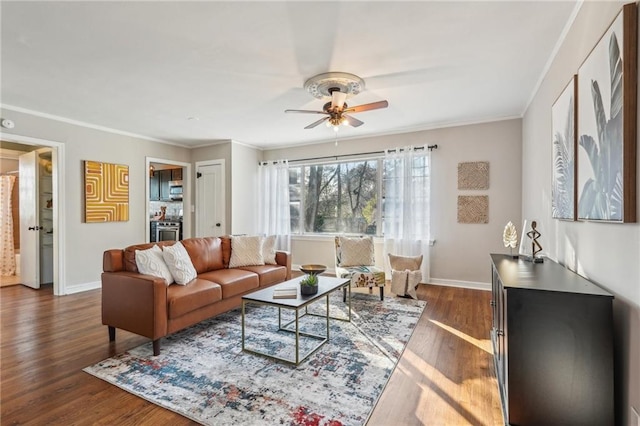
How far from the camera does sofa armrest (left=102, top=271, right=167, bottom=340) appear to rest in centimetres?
258

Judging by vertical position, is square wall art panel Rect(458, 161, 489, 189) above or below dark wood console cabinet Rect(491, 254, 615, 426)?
above

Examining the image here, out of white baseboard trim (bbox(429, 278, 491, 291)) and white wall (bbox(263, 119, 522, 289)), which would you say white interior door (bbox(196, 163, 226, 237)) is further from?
white baseboard trim (bbox(429, 278, 491, 291))

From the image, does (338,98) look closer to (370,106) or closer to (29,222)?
(370,106)

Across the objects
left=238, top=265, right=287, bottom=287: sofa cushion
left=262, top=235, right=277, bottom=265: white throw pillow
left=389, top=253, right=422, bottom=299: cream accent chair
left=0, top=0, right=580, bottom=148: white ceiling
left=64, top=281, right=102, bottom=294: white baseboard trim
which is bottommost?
left=64, top=281, right=102, bottom=294: white baseboard trim

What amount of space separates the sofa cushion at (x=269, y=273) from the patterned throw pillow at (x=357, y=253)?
36.3 inches

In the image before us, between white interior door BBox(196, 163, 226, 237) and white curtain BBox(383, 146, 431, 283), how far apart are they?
123 inches

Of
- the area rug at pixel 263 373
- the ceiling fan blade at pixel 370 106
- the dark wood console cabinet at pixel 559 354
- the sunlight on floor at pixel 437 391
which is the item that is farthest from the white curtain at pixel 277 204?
the dark wood console cabinet at pixel 559 354

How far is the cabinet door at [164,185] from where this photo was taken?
7.32 metres

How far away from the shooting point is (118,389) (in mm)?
2145

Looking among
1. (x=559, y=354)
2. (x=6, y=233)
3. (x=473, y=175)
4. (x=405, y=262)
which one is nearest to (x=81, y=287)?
(x=6, y=233)

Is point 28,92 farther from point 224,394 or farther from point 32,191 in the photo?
point 224,394

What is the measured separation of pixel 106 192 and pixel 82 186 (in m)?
0.33

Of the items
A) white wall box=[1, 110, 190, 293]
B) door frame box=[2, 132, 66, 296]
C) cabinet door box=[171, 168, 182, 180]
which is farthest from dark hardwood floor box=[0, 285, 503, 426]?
cabinet door box=[171, 168, 182, 180]

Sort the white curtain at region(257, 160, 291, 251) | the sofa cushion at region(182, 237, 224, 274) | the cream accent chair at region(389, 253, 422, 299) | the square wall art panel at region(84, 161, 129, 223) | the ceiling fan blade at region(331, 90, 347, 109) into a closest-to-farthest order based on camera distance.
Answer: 1. the ceiling fan blade at region(331, 90, 347, 109)
2. the sofa cushion at region(182, 237, 224, 274)
3. the cream accent chair at region(389, 253, 422, 299)
4. the square wall art panel at region(84, 161, 129, 223)
5. the white curtain at region(257, 160, 291, 251)
